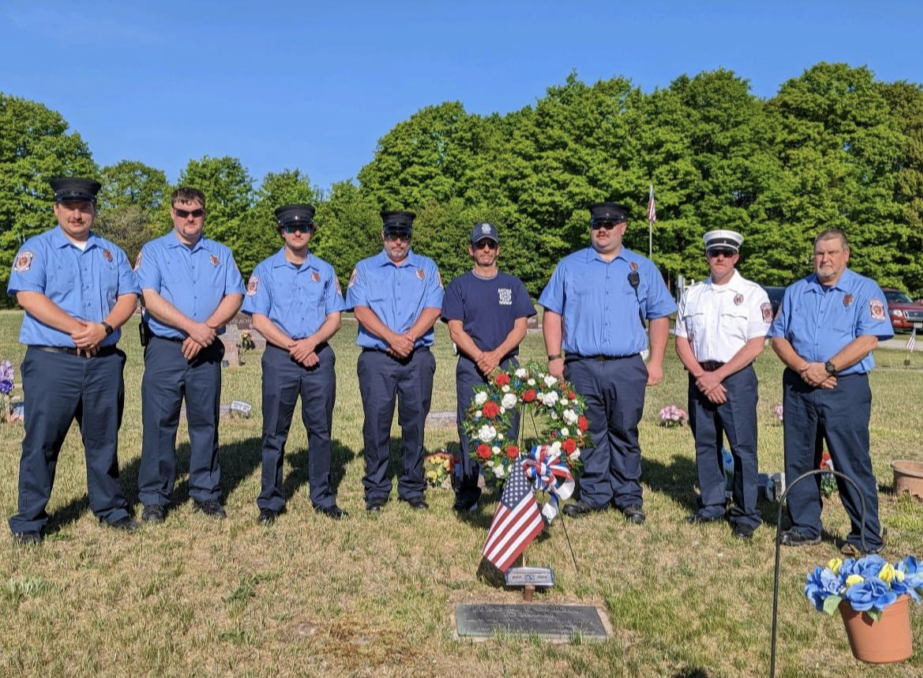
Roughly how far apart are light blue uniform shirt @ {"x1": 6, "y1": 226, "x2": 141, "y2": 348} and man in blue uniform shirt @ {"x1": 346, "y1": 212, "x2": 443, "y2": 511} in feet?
6.27

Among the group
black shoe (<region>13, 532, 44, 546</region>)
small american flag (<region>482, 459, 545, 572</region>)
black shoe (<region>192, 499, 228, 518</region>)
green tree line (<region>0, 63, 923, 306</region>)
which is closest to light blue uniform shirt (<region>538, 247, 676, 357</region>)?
small american flag (<region>482, 459, 545, 572</region>)

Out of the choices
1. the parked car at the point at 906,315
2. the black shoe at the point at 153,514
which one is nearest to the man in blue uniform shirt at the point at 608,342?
the black shoe at the point at 153,514

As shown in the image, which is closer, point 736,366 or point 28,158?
point 736,366

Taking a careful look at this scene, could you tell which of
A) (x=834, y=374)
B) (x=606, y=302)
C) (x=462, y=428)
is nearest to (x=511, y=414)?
(x=462, y=428)

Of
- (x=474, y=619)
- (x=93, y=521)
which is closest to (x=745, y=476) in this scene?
(x=474, y=619)

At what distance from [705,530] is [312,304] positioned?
3733 millimetres

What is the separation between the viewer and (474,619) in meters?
4.68

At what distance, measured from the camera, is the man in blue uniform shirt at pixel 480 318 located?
22.1 feet

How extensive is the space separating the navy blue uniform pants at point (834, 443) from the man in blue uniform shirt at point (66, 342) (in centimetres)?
517

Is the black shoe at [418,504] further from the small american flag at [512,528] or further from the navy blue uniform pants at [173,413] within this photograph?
the small american flag at [512,528]

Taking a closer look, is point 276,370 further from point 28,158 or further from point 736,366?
point 28,158

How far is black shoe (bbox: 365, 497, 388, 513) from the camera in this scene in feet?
22.5

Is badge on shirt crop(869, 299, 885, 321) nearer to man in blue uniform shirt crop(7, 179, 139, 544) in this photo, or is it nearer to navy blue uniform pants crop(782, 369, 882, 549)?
navy blue uniform pants crop(782, 369, 882, 549)

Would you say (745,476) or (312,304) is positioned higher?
(312,304)
